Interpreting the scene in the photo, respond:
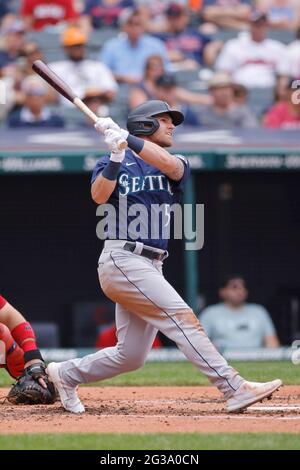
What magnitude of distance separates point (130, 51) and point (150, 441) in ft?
27.7

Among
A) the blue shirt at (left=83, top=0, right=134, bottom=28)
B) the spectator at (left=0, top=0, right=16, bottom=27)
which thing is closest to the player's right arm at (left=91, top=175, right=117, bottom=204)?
the spectator at (left=0, top=0, right=16, bottom=27)

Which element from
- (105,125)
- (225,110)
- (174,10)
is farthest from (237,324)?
(105,125)

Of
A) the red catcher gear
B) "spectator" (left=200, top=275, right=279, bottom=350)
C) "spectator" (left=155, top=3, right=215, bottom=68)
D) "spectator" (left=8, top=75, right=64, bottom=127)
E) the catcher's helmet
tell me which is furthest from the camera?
"spectator" (left=155, top=3, right=215, bottom=68)

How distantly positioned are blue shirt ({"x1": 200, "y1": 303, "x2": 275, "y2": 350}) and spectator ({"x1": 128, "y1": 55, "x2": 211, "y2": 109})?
2540 mm

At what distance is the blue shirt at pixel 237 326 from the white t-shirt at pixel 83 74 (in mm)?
2974

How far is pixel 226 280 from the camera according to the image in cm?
1088

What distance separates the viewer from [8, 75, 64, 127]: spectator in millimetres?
11375

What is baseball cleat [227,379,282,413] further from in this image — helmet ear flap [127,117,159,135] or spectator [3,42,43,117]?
spectator [3,42,43,117]

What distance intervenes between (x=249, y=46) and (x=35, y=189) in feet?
10.2

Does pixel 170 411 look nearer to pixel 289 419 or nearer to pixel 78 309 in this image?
pixel 289 419

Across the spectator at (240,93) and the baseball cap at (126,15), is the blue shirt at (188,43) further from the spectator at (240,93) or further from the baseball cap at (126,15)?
the spectator at (240,93)

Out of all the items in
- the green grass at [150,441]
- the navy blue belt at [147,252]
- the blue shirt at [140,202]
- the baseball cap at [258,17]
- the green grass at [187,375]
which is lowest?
the green grass at [187,375]

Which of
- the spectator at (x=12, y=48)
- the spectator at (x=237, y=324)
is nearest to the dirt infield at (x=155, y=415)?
the spectator at (x=237, y=324)

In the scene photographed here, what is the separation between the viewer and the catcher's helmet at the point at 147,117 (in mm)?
5988
